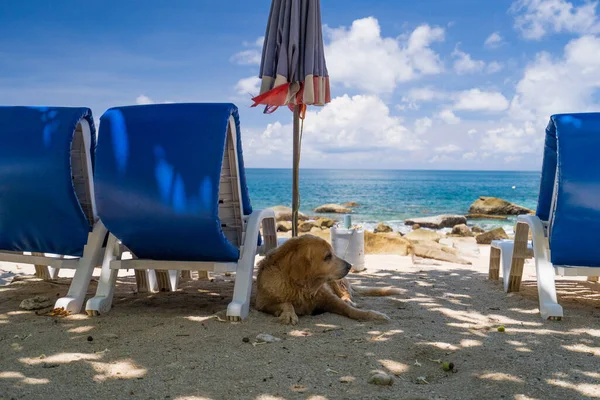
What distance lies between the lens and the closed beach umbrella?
6293 millimetres

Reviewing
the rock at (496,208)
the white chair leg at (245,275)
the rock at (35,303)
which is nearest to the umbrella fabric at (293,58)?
the white chair leg at (245,275)

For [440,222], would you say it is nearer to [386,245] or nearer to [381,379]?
[386,245]

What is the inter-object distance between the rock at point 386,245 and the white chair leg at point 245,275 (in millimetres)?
4730

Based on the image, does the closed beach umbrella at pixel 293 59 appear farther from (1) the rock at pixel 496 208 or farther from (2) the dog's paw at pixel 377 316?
(1) the rock at pixel 496 208

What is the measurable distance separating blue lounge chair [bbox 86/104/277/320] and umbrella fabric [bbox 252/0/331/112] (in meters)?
2.09

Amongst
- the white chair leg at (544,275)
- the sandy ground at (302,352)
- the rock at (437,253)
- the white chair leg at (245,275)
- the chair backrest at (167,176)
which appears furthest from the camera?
the rock at (437,253)

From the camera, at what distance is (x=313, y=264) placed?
421cm

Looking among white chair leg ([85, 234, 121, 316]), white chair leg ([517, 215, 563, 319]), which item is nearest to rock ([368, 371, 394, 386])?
white chair leg ([517, 215, 563, 319])

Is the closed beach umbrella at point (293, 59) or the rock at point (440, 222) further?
the rock at point (440, 222)

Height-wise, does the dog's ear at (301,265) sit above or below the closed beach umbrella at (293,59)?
below

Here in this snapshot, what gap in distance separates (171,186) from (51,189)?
3.72 feet

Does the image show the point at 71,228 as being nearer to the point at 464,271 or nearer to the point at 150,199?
the point at 150,199

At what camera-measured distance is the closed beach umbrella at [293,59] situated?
6293 mm

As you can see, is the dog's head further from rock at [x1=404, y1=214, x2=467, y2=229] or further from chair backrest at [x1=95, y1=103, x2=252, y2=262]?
rock at [x1=404, y1=214, x2=467, y2=229]
